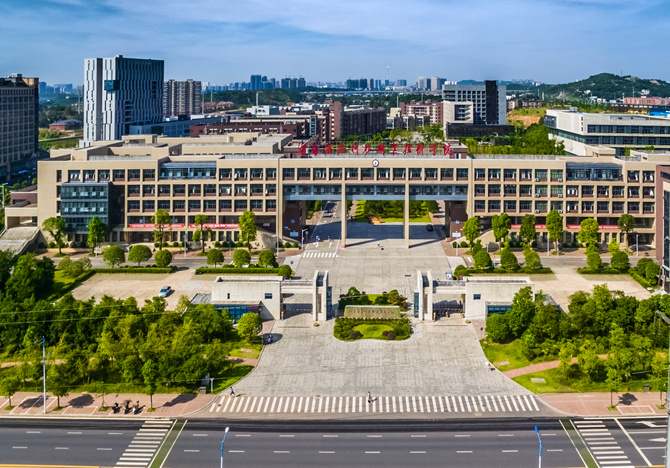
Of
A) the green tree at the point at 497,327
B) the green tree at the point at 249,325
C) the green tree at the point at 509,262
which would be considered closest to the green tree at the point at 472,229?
the green tree at the point at 509,262

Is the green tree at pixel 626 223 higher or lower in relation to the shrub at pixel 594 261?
higher

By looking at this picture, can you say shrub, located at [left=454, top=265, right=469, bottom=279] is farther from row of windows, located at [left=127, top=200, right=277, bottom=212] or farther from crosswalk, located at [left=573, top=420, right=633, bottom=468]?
crosswalk, located at [left=573, top=420, right=633, bottom=468]

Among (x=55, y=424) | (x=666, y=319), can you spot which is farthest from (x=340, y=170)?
(x=55, y=424)

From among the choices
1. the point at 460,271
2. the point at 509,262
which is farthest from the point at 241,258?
the point at 509,262

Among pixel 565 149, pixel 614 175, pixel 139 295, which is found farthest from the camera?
pixel 565 149

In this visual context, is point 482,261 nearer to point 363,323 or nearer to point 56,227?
point 363,323

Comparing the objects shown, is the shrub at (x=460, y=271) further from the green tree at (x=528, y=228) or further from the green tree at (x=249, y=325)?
the green tree at (x=249, y=325)

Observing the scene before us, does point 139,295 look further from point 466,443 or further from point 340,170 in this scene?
point 466,443

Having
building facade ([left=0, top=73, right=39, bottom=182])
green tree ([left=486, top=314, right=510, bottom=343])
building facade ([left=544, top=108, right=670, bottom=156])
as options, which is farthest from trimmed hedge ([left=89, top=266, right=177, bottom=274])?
building facade ([left=544, top=108, right=670, bottom=156])
